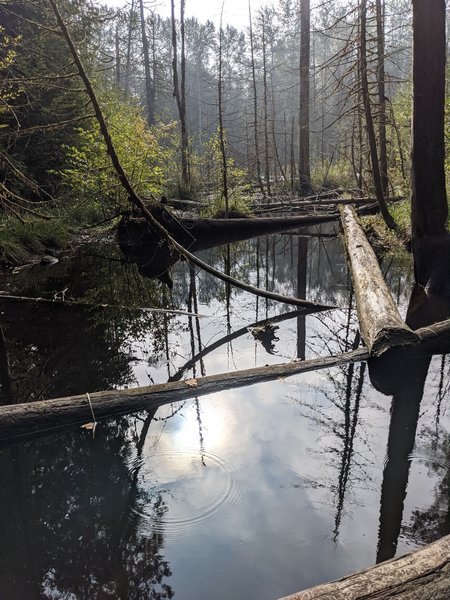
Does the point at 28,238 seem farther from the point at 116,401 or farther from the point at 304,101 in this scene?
the point at 304,101

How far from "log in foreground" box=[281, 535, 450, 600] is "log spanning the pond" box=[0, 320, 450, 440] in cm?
254

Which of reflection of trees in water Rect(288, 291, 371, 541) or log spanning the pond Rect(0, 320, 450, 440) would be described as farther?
log spanning the pond Rect(0, 320, 450, 440)

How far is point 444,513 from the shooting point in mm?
2781

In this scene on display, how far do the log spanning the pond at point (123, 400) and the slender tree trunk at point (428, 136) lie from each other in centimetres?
346

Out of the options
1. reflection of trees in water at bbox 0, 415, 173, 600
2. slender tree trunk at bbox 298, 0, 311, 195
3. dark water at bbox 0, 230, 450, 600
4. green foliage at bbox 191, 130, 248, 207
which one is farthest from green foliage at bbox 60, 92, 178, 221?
slender tree trunk at bbox 298, 0, 311, 195

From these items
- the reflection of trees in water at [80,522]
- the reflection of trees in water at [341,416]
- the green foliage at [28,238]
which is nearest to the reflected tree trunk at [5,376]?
the reflection of trees in water at [80,522]

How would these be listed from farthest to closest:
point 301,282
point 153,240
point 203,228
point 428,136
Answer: point 203,228
point 153,240
point 301,282
point 428,136

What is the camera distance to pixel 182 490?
3.08m

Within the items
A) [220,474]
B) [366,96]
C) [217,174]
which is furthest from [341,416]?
Answer: [217,174]

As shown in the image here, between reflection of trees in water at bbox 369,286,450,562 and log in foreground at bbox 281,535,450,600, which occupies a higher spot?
log in foreground at bbox 281,535,450,600

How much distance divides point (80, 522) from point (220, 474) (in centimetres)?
96

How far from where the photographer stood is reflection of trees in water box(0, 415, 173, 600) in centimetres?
239

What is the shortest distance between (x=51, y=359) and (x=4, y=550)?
3.14 meters

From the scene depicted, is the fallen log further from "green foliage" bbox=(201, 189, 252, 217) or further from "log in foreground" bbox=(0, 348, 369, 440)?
"log in foreground" bbox=(0, 348, 369, 440)
